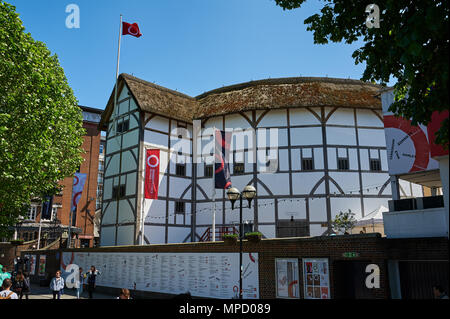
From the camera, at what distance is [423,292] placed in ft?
37.6

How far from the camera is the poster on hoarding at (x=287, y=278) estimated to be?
44.4 ft

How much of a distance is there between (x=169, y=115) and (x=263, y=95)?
7.38m

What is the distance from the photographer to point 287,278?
13.8 metres

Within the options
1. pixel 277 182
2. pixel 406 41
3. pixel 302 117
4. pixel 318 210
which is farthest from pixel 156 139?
pixel 406 41

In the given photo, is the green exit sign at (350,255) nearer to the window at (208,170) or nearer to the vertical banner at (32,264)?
the window at (208,170)

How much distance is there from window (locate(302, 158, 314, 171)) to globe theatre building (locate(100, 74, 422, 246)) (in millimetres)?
70

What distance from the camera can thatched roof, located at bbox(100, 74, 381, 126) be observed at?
2547 cm

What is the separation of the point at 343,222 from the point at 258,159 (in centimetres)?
732

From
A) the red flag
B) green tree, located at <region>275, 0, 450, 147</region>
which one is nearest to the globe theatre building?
the red flag

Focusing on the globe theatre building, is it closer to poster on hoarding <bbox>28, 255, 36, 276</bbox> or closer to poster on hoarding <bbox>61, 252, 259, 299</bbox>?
poster on hoarding <bbox>61, 252, 259, 299</bbox>

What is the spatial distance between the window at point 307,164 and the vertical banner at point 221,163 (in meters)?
6.46

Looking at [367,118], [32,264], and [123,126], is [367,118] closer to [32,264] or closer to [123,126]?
[123,126]
